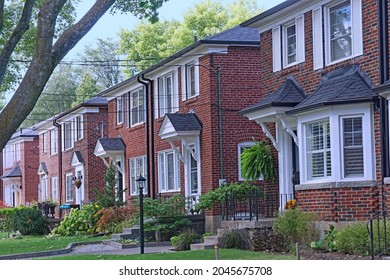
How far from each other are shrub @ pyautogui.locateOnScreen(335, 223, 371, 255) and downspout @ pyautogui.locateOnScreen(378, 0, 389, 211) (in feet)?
4.74

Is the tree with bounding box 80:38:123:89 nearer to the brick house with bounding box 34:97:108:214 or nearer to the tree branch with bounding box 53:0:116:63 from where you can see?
the brick house with bounding box 34:97:108:214

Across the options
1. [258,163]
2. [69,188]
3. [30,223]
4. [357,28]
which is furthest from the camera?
[69,188]

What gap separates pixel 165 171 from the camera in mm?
30734

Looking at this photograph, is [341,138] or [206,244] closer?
→ [341,138]

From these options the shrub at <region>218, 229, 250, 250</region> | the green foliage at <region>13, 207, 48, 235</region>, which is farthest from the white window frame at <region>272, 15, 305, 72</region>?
the green foliage at <region>13, 207, 48, 235</region>

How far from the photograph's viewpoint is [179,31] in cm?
5853

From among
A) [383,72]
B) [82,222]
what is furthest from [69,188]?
[383,72]

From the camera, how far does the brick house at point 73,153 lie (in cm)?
4094

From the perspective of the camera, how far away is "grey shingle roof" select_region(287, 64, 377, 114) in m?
18.5

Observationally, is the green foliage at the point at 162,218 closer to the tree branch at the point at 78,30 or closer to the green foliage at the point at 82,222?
the green foliage at the point at 82,222

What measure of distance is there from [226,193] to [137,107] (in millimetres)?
10842

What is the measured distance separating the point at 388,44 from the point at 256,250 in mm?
5677

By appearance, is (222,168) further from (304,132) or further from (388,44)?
(388,44)

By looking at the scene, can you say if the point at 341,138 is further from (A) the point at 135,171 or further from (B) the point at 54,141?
(B) the point at 54,141
